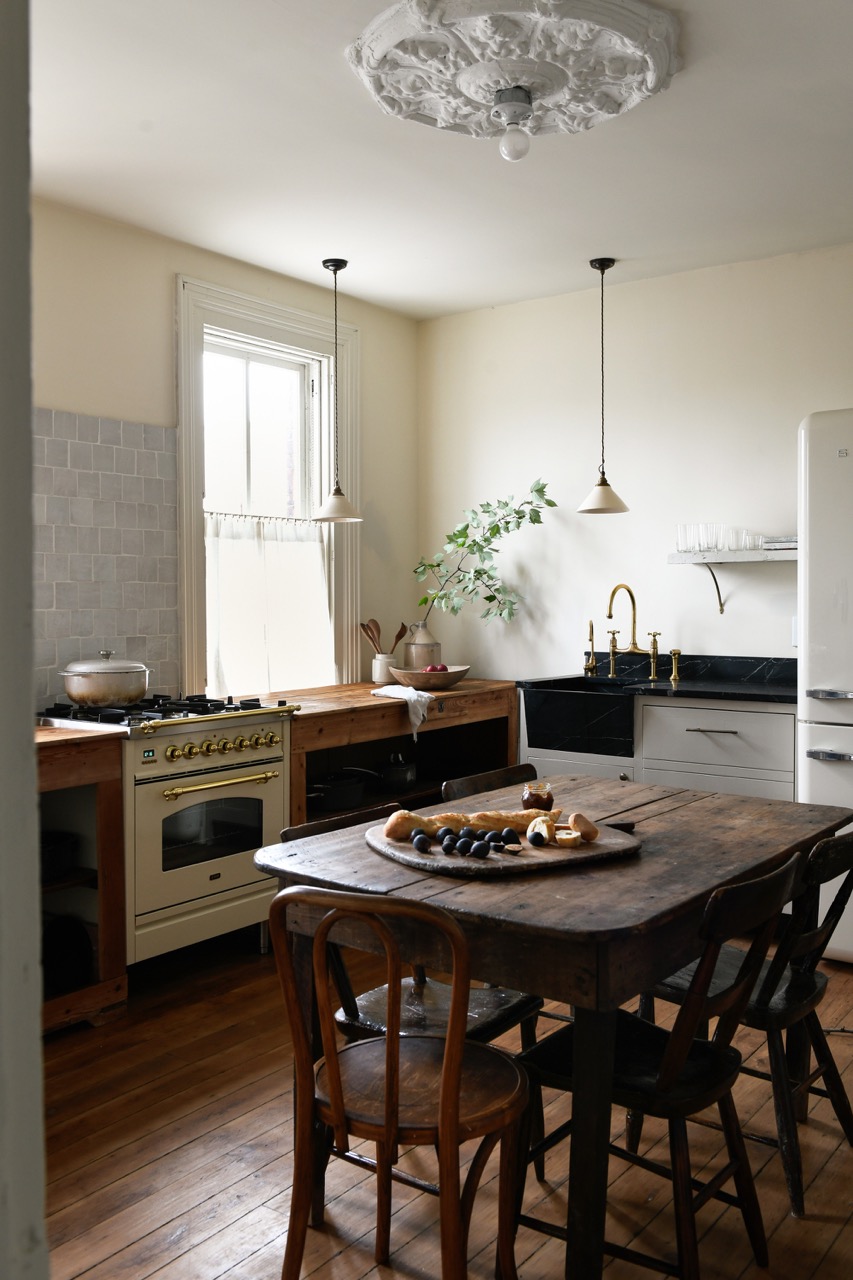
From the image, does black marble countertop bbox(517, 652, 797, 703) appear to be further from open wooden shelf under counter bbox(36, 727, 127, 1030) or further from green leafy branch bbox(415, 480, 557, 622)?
open wooden shelf under counter bbox(36, 727, 127, 1030)

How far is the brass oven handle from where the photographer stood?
3.65 metres

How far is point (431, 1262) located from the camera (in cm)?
224

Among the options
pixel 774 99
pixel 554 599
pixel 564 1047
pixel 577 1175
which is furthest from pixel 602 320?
pixel 577 1175

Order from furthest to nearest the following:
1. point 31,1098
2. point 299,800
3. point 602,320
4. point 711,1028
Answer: point 602,320 → point 299,800 → point 711,1028 → point 31,1098

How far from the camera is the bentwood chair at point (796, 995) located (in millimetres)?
2385

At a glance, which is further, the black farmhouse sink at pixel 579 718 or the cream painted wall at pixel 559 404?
the black farmhouse sink at pixel 579 718

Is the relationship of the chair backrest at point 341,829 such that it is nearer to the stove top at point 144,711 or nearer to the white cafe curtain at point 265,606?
the stove top at point 144,711

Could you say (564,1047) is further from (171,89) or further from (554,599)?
(554,599)

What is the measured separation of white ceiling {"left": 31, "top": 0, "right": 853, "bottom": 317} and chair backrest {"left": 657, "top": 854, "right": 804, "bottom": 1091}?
229 cm

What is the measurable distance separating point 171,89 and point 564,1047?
2.93 meters

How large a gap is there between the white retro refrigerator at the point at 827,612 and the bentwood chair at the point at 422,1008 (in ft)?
6.15

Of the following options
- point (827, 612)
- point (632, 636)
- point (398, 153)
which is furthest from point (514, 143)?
point (632, 636)

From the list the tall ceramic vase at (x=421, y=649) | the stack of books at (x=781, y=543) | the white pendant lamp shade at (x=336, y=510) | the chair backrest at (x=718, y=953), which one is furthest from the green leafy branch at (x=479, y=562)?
the chair backrest at (x=718, y=953)

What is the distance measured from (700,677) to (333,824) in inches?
115
